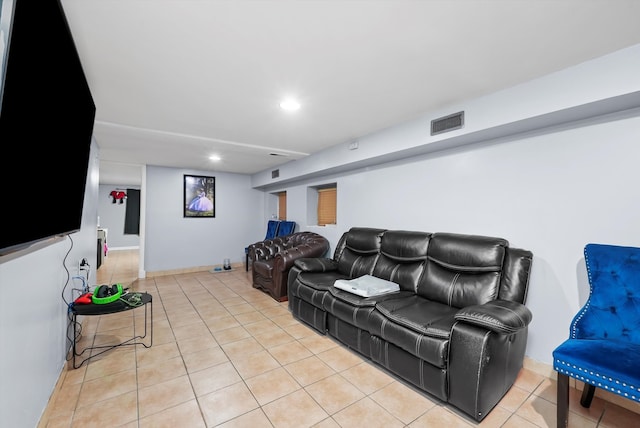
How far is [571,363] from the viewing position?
149 cm

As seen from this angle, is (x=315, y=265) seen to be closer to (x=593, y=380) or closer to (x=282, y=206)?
(x=593, y=380)

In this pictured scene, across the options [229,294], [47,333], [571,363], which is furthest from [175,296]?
[571,363]

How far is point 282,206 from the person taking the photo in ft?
22.0

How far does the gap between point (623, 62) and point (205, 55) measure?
8.73 ft

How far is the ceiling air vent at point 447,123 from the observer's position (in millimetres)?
2489

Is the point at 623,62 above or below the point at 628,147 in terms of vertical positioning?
above

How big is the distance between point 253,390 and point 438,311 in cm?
159

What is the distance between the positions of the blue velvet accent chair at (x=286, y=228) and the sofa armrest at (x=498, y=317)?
13.4 ft

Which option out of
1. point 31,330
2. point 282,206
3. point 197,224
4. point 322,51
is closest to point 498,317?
point 322,51

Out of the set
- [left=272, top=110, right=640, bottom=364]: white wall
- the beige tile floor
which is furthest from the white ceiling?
the beige tile floor

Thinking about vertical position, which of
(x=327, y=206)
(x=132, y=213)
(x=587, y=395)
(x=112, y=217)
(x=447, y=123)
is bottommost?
(x=587, y=395)

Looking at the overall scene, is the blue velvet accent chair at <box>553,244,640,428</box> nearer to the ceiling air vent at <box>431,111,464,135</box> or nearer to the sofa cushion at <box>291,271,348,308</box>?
the ceiling air vent at <box>431,111,464,135</box>

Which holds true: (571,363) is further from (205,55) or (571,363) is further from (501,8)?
(205,55)

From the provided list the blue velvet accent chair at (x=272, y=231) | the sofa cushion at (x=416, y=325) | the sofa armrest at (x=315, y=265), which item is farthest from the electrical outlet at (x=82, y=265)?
the blue velvet accent chair at (x=272, y=231)
